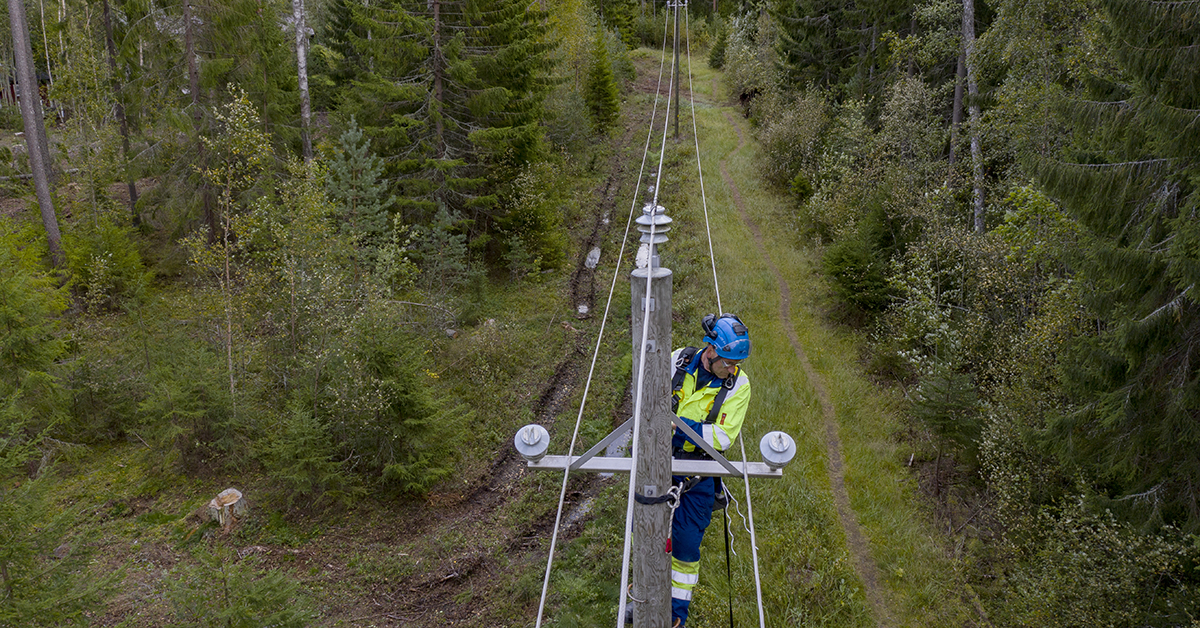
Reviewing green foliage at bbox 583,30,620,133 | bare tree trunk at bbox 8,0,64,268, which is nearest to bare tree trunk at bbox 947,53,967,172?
green foliage at bbox 583,30,620,133

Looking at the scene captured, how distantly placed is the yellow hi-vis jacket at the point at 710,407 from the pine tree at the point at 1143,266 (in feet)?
15.6

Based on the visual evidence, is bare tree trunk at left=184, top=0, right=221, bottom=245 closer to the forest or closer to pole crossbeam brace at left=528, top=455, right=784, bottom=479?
the forest

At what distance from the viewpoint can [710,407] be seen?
222 inches

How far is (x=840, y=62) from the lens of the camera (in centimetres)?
3047

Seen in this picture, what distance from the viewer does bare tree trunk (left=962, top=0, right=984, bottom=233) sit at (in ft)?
48.7

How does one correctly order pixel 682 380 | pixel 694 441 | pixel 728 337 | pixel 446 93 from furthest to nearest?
pixel 446 93
pixel 682 380
pixel 728 337
pixel 694 441

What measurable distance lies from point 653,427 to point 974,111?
53.7 ft

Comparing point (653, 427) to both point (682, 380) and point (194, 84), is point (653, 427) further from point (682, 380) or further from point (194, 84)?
point (194, 84)

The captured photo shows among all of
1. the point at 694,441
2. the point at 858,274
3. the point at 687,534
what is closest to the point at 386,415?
the point at 687,534

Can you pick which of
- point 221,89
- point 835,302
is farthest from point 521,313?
point 221,89

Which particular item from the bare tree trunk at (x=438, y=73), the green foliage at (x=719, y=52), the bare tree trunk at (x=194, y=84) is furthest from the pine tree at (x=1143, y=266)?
the green foliage at (x=719, y=52)

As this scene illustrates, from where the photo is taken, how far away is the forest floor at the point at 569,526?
9023 mm

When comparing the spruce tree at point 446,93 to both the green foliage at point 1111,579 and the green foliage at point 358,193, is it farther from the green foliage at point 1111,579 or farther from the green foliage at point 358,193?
the green foliage at point 1111,579

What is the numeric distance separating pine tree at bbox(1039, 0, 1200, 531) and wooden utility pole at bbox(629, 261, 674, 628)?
18.9ft
